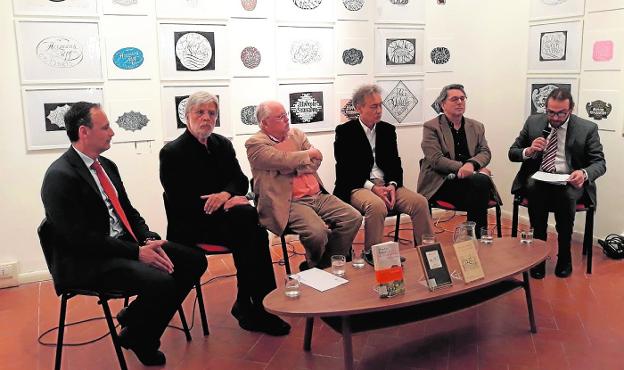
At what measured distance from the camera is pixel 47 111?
13.6 ft

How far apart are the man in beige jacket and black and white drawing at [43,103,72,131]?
4.62ft

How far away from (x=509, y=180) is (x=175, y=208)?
3544 millimetres

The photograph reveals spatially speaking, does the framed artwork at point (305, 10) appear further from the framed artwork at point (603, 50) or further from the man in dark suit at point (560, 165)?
the framed artwork at point (603, 50)

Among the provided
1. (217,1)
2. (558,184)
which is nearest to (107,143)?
(217,1)

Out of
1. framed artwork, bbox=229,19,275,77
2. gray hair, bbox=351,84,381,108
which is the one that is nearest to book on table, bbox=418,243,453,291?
gray hair, bbox=351,84,381,108

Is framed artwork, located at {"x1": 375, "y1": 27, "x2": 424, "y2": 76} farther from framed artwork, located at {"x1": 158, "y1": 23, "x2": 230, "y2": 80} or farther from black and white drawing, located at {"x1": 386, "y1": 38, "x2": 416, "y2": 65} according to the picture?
framed artwork, located at {"x1": 158, "y1": 23, "x2": 230, "y2": 80}

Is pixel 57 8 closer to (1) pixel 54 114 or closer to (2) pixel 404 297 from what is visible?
(1) pixel 54 114

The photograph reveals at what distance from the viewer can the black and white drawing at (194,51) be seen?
4.45 m

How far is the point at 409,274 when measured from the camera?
10.0ft

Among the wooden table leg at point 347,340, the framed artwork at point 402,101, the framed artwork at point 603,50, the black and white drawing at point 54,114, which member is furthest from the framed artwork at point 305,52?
the wooden table leg at point 347,340

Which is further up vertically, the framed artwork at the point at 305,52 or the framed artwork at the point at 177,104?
the framed artwork at the point at 305,52

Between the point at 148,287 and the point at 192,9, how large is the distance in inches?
94.0

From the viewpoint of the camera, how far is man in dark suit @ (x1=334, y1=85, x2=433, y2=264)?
420 cm

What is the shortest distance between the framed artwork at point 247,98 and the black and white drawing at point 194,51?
265mm
